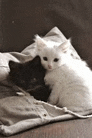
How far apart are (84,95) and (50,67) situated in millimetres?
292

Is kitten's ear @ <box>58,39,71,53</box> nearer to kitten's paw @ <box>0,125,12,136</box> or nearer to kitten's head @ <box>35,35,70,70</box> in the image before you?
kitten's head @ <box>35,35,70,70</box>

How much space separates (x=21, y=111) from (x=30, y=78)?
0.84ft

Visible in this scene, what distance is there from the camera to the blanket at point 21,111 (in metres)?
1.05

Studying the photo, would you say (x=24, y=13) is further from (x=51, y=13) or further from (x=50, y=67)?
(x=50, y=67)

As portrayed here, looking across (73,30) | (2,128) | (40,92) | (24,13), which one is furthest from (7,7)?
(2,128)

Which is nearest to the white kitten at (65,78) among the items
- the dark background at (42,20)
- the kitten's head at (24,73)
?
the kitten's head at (24,73)

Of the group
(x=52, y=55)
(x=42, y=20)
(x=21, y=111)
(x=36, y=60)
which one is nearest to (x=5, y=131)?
(x=21, y=111)

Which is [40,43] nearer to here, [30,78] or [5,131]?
[30,78]

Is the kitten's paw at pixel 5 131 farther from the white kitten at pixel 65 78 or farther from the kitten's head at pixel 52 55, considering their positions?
the kitten's head at pixel 52 55

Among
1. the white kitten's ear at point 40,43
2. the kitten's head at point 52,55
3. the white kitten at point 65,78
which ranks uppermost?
the white kitten's ear at point 40,43

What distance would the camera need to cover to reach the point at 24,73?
4.35ft

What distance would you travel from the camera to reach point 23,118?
1117mm

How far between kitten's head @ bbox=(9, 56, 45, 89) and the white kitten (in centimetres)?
10

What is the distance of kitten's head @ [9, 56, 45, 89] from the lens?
1313 mm
